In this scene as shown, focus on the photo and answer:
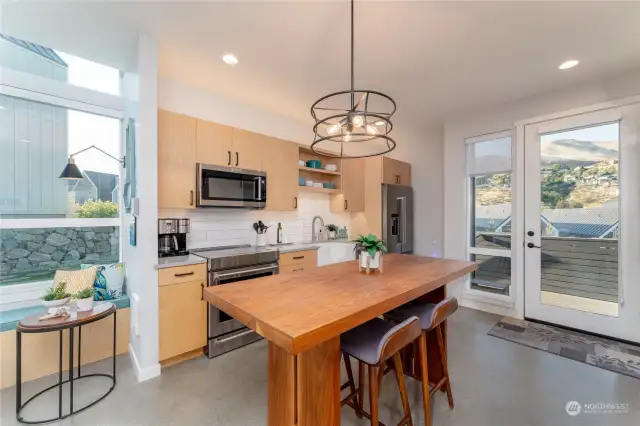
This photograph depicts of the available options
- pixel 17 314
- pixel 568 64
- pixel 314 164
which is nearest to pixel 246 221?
pixel 314 164

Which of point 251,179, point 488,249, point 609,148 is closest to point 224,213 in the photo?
point 251,179

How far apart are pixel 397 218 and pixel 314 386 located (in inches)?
134

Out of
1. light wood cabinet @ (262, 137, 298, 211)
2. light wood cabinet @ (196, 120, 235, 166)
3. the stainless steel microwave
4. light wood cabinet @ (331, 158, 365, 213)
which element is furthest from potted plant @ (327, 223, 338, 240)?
light wood cabinet @ (196, 120, 235, 166)

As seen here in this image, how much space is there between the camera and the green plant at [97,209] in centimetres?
276

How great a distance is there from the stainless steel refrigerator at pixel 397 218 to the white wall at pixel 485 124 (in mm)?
631

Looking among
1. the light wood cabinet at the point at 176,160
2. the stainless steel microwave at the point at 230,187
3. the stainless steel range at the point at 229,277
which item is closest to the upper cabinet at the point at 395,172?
the stainless steel microwave at the point at 230,187

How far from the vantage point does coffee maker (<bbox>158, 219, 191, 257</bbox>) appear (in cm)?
265

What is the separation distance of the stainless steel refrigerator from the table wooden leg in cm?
293

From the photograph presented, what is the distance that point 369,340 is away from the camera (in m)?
1.53

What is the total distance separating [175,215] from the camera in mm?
2918

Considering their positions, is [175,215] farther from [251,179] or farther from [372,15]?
[372,15]

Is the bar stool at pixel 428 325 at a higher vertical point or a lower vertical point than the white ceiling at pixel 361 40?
lower

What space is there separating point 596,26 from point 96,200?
4.60 metres

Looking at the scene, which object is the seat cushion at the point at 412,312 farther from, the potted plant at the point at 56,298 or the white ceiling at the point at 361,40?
the potted plant at the point at 56,298
